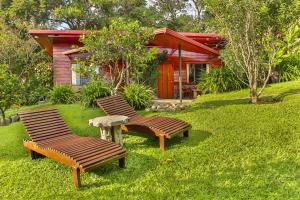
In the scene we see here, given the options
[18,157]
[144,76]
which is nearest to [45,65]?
[144,76]

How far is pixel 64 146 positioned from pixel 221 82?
11023 mm

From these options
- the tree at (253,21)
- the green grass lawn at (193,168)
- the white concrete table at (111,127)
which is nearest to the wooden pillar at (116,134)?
the white concrete table at (111,127)

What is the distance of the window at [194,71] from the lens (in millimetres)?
18438

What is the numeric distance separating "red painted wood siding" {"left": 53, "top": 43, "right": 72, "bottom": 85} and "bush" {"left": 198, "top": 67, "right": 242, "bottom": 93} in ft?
25.4

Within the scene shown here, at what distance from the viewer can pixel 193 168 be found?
557cm

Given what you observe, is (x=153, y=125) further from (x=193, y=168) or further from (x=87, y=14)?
(x=87, y=14)

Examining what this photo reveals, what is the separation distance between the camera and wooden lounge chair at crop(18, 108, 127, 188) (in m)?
5.04

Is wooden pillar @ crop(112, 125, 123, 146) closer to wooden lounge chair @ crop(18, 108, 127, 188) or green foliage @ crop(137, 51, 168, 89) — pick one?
wooden lounge chair @ crop(18, 108, 127, 188)

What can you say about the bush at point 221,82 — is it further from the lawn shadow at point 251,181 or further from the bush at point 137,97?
the lawn shadow at point 251,181

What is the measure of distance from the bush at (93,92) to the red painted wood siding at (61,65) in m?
5.33

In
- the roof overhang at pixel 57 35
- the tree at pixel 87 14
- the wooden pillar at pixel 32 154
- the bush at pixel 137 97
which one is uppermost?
the tree at pixel 87 14

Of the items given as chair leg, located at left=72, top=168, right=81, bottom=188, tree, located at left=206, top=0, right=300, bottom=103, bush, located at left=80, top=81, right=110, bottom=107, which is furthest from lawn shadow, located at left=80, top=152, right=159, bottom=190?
tree, located at left=206, top=0, right=300, bottom=103

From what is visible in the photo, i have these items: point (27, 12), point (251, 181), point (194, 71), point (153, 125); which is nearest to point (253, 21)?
point (153, 125)

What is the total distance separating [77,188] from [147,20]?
89.8 feet
